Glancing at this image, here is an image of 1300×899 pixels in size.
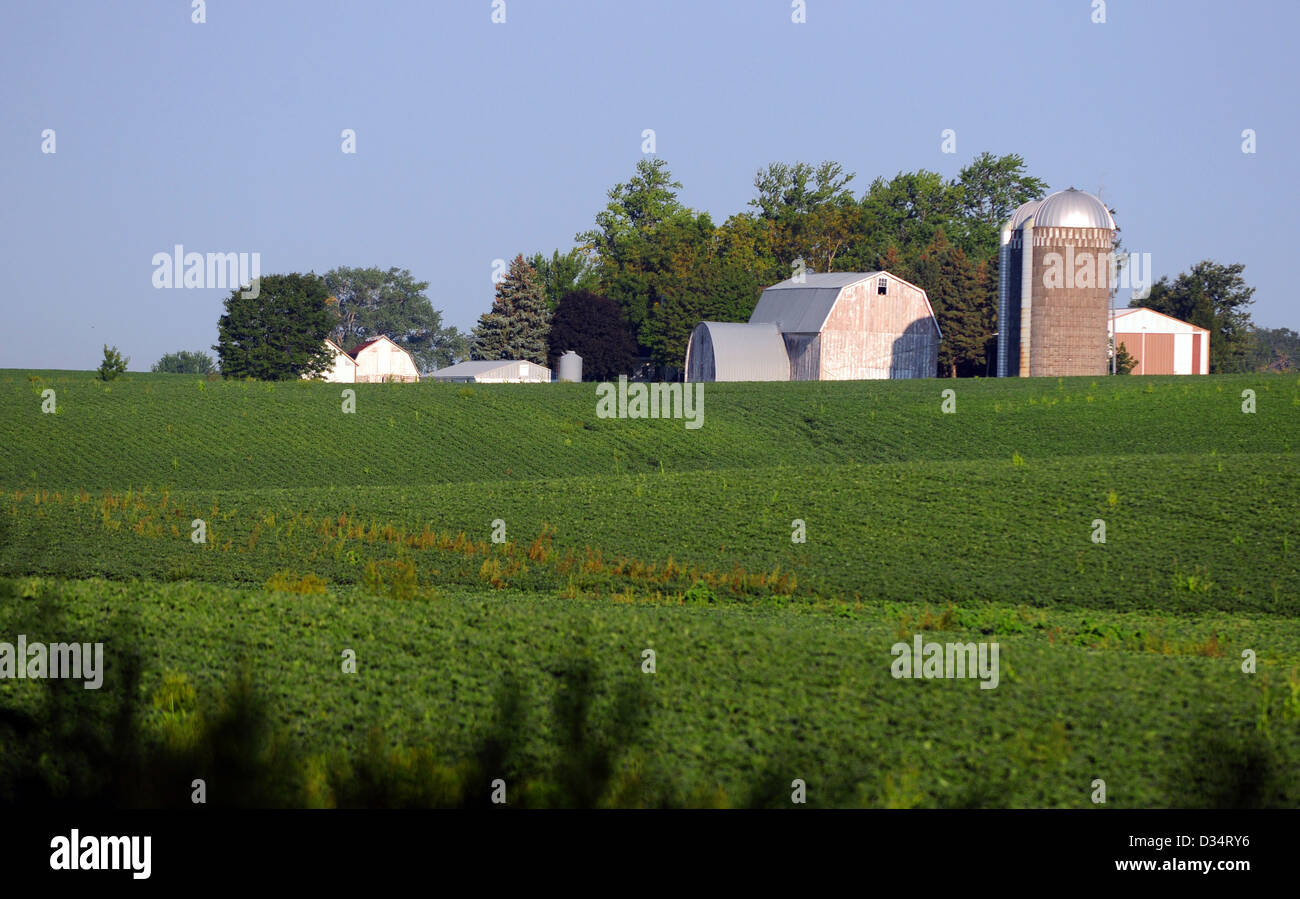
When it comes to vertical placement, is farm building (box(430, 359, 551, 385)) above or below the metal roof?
below

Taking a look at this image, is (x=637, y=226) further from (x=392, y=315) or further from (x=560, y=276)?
(x=392, y=315)

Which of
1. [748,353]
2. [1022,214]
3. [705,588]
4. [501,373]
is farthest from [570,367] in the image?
[705,588]

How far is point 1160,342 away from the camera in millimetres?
79312

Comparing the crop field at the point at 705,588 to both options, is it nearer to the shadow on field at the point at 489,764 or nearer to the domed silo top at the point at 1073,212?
the shadow on field at the point at 489,764

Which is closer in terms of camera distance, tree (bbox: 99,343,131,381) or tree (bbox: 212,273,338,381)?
tree (bbox: 99,343,131,381)

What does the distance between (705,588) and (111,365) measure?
42450mm

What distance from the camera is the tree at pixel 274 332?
90.8 meters

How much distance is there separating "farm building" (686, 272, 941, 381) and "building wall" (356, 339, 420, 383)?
1856 inches

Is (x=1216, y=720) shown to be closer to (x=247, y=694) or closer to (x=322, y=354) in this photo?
(x=247, y=694)

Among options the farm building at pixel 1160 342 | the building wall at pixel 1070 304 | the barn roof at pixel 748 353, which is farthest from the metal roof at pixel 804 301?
the farm building at pixel 1160 342

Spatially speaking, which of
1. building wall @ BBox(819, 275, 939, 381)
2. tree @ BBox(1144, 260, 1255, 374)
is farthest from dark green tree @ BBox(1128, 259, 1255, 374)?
building wall @ BBox(819, 275, 939, 381)

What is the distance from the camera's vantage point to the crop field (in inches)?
370

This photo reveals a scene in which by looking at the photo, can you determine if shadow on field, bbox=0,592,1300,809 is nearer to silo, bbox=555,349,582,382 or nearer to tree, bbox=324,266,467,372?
silo, bbox=555,349,582,382
